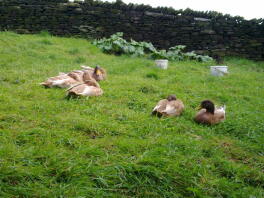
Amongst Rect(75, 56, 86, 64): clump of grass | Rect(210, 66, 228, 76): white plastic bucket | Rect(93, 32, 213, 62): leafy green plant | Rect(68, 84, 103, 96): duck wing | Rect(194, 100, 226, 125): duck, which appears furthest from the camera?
Rect(93, 32, 213, 62): leafy green plant

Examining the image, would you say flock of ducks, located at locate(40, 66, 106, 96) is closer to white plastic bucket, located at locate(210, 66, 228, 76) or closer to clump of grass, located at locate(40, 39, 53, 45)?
white plastic bucket, located at locate(210, 66, 228, 76)

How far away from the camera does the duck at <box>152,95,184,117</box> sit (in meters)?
4.46

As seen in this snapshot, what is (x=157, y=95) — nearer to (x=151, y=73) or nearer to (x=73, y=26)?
(x=151, y=73)

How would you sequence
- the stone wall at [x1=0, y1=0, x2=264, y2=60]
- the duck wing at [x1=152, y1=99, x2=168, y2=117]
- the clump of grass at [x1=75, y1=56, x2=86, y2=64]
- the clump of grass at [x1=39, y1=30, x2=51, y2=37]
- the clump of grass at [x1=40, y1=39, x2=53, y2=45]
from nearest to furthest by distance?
the duck wing at [x1=152, y1=99, x2=168, y2=117] → the clump of grass at [x1=75, y1=56, x2=86, y2=64] → the clump of grass at [x1=40, y1=39, x2=53, y2=45] → the clump of grass at [x1=39, y1=30, x2=51, y2=37] → the stone wall at [x1=0, y1=0, x2=264, y2=60]

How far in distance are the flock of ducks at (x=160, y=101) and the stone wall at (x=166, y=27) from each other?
6.76 metres

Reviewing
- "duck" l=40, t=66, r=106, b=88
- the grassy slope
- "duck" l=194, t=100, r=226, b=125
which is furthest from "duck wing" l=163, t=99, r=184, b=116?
"duck" l=40, t=66, r=106, b=88

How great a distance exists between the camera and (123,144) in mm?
3377

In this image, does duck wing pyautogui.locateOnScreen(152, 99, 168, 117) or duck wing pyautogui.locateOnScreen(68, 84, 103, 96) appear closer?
duck wing pyautogui.locateOnScreen(152, 99, 168, 117)

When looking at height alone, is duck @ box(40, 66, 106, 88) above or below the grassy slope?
above

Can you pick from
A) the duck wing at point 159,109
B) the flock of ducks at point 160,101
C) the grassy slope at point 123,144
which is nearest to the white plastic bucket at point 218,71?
the grassy slope at point 123,144

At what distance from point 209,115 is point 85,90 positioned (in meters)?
2.22

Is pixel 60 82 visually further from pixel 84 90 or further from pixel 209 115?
pixel 209 115

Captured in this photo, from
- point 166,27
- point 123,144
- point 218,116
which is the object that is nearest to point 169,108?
point 218,116

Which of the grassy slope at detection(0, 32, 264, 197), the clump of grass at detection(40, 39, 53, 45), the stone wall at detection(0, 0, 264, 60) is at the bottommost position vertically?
the grassy slope at detection(0, 32, 264, 197)
